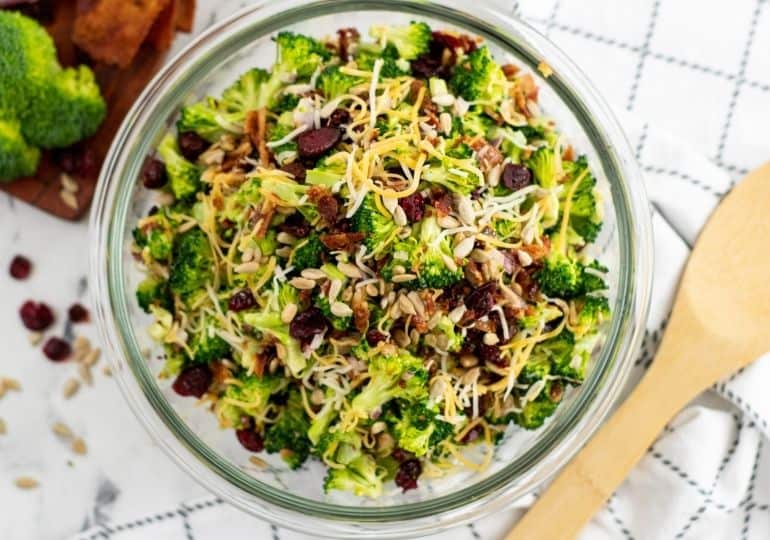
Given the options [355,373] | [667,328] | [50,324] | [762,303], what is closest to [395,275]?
[355,373]

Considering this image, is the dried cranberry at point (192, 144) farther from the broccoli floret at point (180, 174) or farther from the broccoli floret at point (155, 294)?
the broccoli floret at point (155, 294)

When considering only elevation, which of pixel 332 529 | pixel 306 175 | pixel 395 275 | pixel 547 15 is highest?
pixel 547 15

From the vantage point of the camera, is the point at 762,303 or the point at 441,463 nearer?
the point at 441,463

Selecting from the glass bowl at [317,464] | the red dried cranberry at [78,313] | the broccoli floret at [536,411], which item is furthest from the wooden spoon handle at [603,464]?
the red dried cranberry at [78,313]

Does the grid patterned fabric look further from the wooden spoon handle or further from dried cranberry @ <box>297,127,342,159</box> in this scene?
dried cranberry @ <box>297,127,342,159</box>

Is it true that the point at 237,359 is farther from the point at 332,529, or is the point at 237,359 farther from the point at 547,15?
the point at 547,15

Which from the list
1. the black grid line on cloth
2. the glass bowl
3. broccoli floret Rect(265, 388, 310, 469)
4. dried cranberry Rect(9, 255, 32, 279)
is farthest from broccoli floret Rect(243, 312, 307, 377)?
the black grid line on cloth
